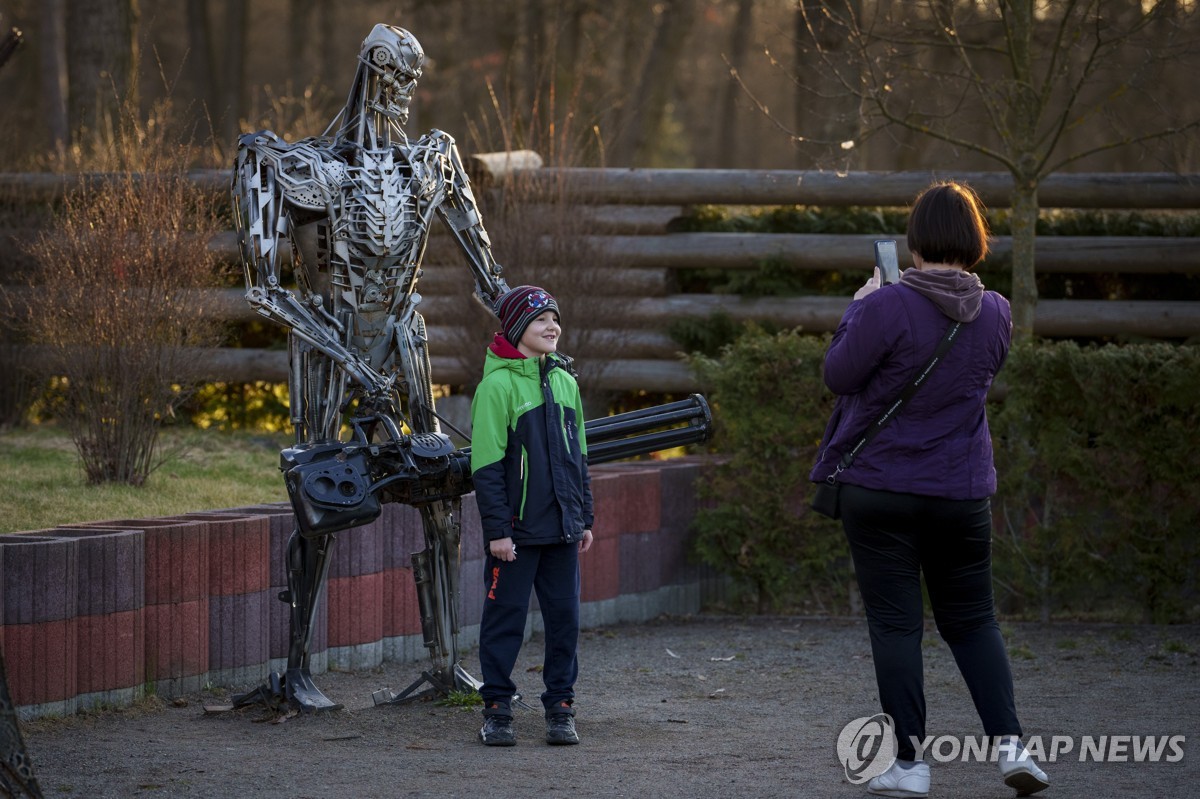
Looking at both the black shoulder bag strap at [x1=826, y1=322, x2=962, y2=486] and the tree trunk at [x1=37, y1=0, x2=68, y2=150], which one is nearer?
the black shoulder bag strap at [x1=826, y1=322, x2=962, y2=486]

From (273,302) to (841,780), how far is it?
274 centimetres

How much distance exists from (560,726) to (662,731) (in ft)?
1.71

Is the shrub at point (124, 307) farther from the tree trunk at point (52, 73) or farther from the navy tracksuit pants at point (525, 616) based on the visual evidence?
the tree trunk at point (52, 73)

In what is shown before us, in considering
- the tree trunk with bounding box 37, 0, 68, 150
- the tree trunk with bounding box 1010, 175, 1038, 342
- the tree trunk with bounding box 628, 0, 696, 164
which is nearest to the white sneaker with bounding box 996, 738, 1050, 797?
the tree trunk with bounding box 1010, 175, 1038, 342

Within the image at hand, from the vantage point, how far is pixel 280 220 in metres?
5.91

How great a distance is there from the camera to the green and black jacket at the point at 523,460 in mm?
5480

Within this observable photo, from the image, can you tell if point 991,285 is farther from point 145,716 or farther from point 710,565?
point 145,716

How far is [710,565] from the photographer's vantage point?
366 inches

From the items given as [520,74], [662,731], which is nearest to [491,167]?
[662,731]

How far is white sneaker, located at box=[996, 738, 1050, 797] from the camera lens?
4691 millimetres

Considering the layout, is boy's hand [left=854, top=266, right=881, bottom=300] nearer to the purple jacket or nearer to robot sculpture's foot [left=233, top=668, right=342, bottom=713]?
the purple jacket

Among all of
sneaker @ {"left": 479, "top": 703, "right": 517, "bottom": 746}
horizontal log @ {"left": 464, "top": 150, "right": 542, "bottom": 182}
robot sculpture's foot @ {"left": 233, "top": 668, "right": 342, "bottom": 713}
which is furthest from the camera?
horizontal log @ {"left": 464, "top": 150, "right": 542, "bottom": 182}

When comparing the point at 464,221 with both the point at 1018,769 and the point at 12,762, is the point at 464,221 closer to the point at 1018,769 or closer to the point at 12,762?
the point at 12,762

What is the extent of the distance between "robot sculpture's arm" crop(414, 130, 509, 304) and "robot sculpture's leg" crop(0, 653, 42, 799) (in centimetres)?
264
